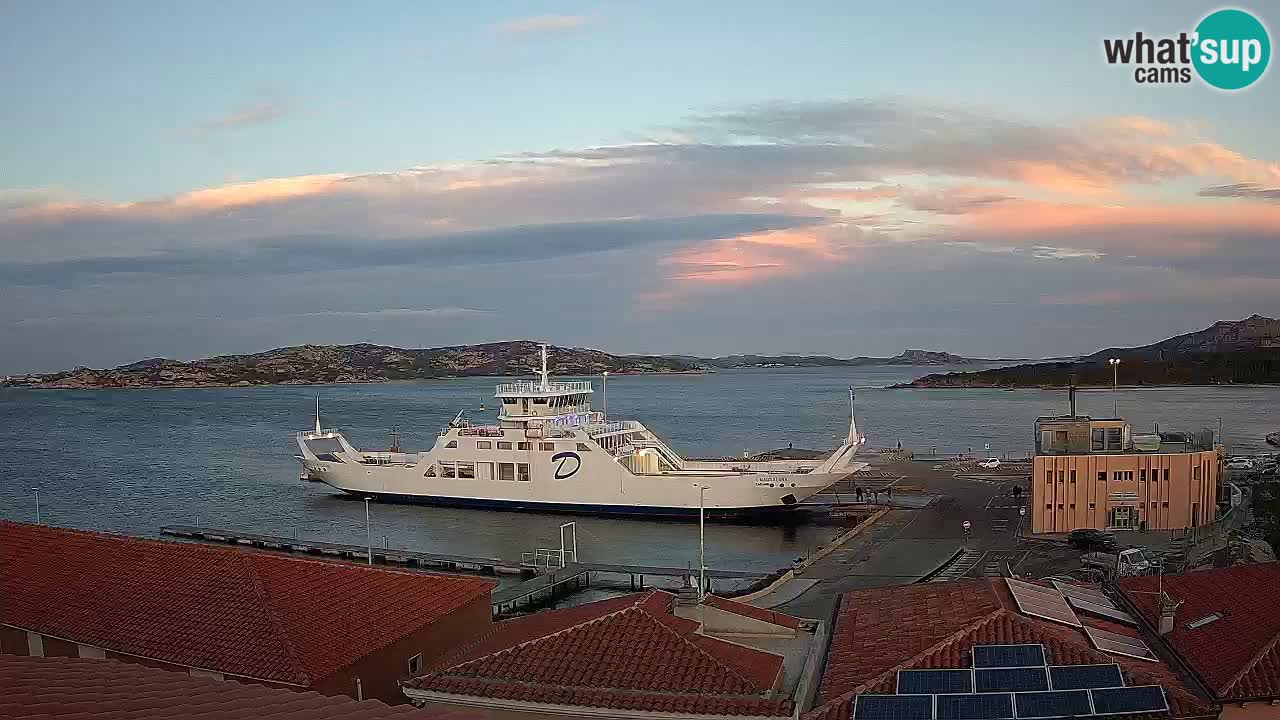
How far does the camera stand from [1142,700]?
315 inches

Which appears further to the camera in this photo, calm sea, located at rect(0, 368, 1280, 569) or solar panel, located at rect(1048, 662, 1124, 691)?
calm sea, located at rect(0, 368, 1280, 569)

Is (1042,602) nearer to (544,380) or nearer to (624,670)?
(624,670)

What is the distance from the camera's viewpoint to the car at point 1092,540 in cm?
2366

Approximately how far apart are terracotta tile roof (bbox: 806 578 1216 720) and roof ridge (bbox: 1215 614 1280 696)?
0.28 metres

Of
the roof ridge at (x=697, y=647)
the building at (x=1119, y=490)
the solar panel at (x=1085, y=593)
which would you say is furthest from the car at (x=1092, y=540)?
the roof ridge at (x=697, y=647)

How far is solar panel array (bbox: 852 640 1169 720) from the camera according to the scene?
796cm

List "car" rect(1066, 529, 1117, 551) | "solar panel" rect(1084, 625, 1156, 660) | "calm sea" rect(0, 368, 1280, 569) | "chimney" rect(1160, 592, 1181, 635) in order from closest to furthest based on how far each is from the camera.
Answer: "solar panel" rect(1084, 625, 1156, 660) → "chimney" rect(1160, 592, 1181, 635) → "car" rect(1066, 529, 1117, 551) → "calm sea" rect(0, 368, 1280, 569)

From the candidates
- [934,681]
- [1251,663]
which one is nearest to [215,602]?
[934,681]

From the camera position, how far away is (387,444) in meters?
75.2

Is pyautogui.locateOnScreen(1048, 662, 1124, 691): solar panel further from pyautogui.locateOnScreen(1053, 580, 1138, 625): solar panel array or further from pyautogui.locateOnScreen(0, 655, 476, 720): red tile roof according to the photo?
pyautogui.locateOnScreen(0, 655, 476, 720): red tile roof

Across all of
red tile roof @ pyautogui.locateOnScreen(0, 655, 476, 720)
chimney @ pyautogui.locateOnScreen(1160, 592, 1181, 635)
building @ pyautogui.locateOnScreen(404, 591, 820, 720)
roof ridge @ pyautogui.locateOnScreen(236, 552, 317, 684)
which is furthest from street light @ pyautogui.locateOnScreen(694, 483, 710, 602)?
red tile roof @ pyautogui.locateOnScreen(0, 655, 476, 720)

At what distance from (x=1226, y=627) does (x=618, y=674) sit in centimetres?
595

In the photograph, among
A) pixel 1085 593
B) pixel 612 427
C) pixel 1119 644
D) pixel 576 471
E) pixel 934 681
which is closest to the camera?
pixel 934 681

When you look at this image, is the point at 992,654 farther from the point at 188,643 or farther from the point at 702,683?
the point at 188,643
